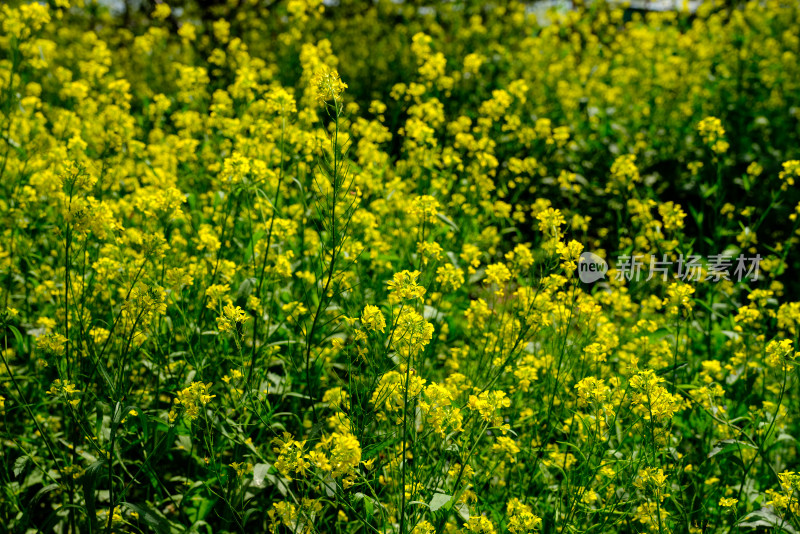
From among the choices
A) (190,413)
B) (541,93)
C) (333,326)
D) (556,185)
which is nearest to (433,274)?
(333,326)

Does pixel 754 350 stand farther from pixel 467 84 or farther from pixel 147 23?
pixel 147 23

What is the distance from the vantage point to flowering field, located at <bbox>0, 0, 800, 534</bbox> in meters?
2.11

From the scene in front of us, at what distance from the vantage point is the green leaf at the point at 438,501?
1.84 metres

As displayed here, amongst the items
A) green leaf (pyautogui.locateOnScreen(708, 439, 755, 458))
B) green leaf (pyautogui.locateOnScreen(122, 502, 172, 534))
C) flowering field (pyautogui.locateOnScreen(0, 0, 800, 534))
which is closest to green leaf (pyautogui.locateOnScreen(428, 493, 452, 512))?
flowering field (pyautogui.locateOnScreen(0, 0, 800, 534))

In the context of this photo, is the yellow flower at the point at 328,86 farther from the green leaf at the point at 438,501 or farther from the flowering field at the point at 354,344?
the green leaf at the point at 438,501

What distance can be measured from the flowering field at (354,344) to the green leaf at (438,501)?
0.01m

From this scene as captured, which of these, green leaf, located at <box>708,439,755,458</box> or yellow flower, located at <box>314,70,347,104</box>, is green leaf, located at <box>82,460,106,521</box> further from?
green leaf, located at <box>708,439,755,458</box>

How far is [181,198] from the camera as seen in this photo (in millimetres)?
2576

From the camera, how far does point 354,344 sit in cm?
216

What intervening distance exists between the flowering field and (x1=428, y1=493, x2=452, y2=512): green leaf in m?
0.01

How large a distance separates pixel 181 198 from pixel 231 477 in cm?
98

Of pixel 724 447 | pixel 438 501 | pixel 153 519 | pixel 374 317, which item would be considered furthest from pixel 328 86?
pixel 724 447

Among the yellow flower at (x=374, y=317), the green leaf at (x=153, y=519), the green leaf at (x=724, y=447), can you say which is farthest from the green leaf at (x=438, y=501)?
the green leaf at (x=724, y=447)

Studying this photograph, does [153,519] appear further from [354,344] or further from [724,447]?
[724,447]
